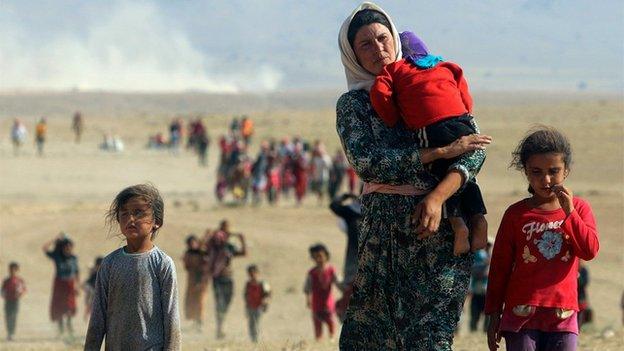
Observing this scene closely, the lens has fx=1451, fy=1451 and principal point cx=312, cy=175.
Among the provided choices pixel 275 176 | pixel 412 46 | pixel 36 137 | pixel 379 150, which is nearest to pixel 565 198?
pixel 379 150

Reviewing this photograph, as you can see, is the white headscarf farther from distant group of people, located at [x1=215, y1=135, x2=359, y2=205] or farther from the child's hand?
distant group of people, located at [x1=215, y1=135, x2=359, y2=205]

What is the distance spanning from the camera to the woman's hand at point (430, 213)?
5414 mm

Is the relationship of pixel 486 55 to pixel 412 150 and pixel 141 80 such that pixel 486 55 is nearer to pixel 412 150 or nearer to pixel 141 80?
pixel 141 80

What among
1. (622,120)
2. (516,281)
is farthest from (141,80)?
(516,281)

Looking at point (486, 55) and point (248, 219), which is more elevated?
point (486, 55)

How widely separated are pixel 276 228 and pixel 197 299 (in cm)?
837

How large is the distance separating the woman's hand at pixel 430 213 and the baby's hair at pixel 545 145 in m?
0.58

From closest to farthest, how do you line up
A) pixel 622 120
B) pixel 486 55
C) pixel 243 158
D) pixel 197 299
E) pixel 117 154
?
1. pixel 197 299
2. pixel 243 158
3. pixel 117 154
4. pixel 622 120
5. pixel 486 55

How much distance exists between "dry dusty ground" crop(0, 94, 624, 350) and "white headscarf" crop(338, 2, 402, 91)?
403 centimetres

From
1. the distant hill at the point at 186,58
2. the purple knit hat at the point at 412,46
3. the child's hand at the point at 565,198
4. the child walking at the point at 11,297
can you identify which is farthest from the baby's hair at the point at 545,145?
the distant hill at the point at 186,58

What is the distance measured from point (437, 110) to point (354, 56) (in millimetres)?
415

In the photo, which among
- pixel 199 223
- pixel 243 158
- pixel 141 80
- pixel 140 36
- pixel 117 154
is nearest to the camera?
pixel 199 223

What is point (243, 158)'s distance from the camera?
94.2 ft

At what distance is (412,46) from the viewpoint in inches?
229
